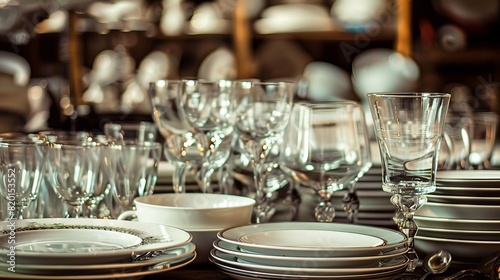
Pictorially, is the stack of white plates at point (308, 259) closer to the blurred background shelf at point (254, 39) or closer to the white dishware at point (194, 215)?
the white dishware at point (194, 215)

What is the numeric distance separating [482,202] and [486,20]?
307 centimetres

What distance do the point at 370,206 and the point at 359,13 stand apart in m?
2.65

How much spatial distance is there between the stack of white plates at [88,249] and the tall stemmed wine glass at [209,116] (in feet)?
0.96

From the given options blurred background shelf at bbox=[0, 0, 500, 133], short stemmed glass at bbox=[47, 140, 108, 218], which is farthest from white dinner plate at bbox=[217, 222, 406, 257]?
blurred background shelf at bbox=[0, 0, 500, 133]

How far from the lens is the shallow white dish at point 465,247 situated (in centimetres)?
100

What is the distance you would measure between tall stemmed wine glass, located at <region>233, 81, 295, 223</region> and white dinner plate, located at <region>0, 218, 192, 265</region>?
0.95 feet

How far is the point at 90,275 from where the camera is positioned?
0.78 metres

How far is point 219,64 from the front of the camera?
4.12 meters

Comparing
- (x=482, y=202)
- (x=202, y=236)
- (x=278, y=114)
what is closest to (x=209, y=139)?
(x=278, y=114)

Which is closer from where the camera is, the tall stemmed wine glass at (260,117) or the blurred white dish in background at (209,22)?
the tall stemmed wine glass at (260,117)

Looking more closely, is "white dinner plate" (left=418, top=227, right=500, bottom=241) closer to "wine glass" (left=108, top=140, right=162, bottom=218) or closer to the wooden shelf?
"wine glass" (left=108, top=140, right=162, bottom=218)

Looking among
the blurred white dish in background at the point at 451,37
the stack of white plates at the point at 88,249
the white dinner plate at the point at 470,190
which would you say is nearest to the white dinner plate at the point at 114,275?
the stack of white plates at the point at 88,249

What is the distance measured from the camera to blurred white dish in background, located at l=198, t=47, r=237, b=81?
4094mm

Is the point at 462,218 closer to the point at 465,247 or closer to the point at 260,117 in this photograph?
the point at 465,247
